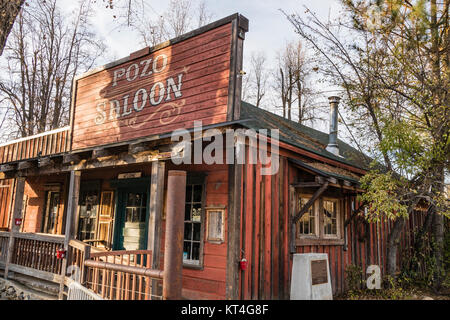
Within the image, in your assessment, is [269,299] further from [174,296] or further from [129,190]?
[129,190]

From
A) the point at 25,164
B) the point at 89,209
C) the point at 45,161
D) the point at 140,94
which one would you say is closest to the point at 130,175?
the point at 45,161

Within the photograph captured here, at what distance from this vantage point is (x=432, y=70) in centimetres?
859

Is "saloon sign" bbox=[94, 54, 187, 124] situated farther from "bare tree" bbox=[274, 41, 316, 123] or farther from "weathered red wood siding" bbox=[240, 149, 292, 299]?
"bare tree" bbox=[274, 41, 316, 123]

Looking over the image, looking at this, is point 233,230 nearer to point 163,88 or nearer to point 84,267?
point 84,267

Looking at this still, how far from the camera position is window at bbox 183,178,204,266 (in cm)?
712

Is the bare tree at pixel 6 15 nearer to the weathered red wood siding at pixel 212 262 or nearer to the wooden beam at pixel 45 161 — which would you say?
the wooden beam at pixel 45 161

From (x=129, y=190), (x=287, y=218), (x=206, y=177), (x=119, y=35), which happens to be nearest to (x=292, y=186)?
(x=287, y=218)

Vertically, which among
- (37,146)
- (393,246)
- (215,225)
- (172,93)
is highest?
(172,93)

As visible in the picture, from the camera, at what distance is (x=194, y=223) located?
736 centimetres

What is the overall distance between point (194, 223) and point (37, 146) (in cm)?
686

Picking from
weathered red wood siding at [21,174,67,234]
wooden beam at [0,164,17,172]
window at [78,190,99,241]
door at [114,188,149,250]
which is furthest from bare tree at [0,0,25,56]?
door at [114,188,149,250]

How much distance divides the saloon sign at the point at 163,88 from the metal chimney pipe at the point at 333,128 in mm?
5676

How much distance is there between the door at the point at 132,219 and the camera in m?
8.70

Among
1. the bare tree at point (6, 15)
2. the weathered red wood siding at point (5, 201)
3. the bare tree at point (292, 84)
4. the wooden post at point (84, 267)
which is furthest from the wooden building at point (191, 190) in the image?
the bare tree at point (292, 84)
